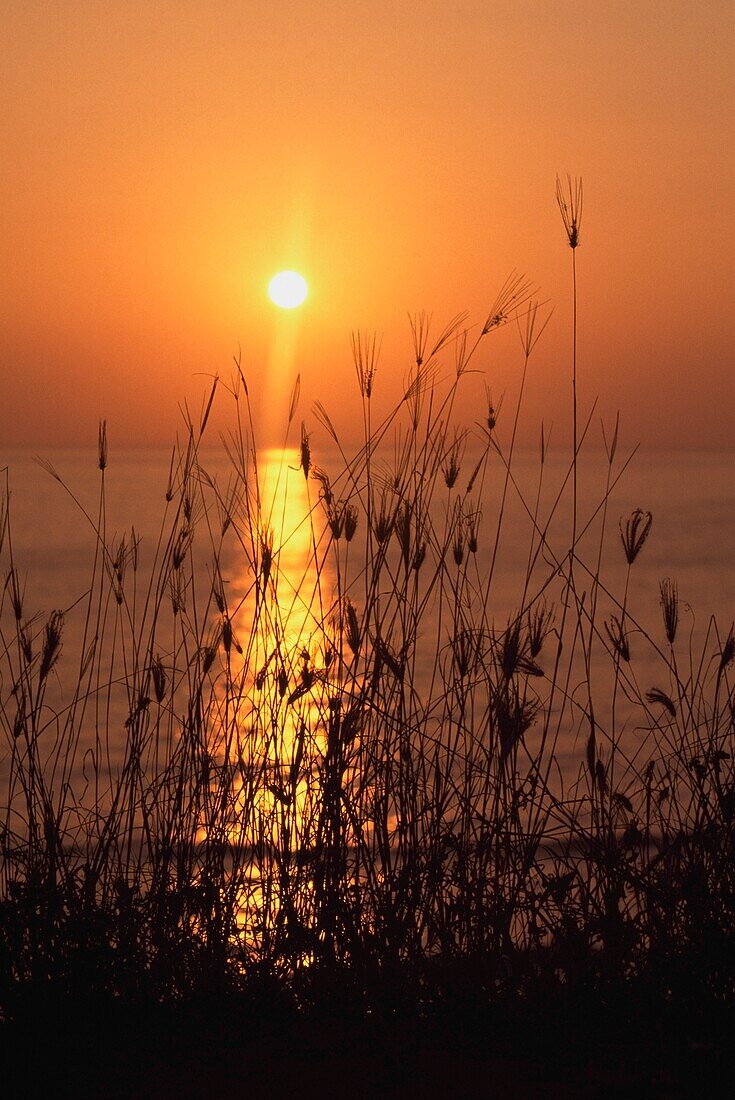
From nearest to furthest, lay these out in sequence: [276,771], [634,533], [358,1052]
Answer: [358,1052] < [634,533] < [276,771]

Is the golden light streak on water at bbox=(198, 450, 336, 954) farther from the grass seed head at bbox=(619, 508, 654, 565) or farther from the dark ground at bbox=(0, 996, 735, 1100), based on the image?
the grass seed head at bbox=(619, 508, 654, 565)

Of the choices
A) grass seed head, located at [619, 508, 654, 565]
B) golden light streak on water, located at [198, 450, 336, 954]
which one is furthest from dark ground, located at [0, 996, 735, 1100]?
grass seed head, located at [619, 508, 654, 565]

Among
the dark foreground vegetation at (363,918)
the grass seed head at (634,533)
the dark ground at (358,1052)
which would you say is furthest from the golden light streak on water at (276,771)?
the grass seed head at (634,533)

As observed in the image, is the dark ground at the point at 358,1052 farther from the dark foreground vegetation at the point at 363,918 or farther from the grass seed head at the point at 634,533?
the grass seed head at the point at 634,533

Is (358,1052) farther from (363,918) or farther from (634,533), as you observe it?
(634,533)

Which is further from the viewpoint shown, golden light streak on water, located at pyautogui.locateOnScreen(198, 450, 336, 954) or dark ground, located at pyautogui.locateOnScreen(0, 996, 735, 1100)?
golden light streak on water, located at pyautogui.locateOnScreen(198, 450, 336, 954)

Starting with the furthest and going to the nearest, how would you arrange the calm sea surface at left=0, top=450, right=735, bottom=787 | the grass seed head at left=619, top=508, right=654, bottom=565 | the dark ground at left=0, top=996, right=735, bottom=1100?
the calm sea surface at left=0, top=450, right=735, bottom=787
the grass seed head at left=619, top=508, right=654, bottom=565
the dark ground at left=0, top=996, right=735, bottom=1100

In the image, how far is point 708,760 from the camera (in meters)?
2.10

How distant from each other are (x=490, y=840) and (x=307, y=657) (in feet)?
1.78

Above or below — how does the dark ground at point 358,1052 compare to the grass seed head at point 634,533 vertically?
below

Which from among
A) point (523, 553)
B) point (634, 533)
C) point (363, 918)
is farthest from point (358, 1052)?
point (523, 553)

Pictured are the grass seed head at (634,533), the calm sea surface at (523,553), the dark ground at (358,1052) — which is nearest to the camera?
the dark ground at (358,1052)

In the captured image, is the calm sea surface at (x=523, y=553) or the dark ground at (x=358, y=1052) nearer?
the dark ground at (x=358, y=1052)

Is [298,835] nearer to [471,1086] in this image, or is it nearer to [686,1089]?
[471,1086]
